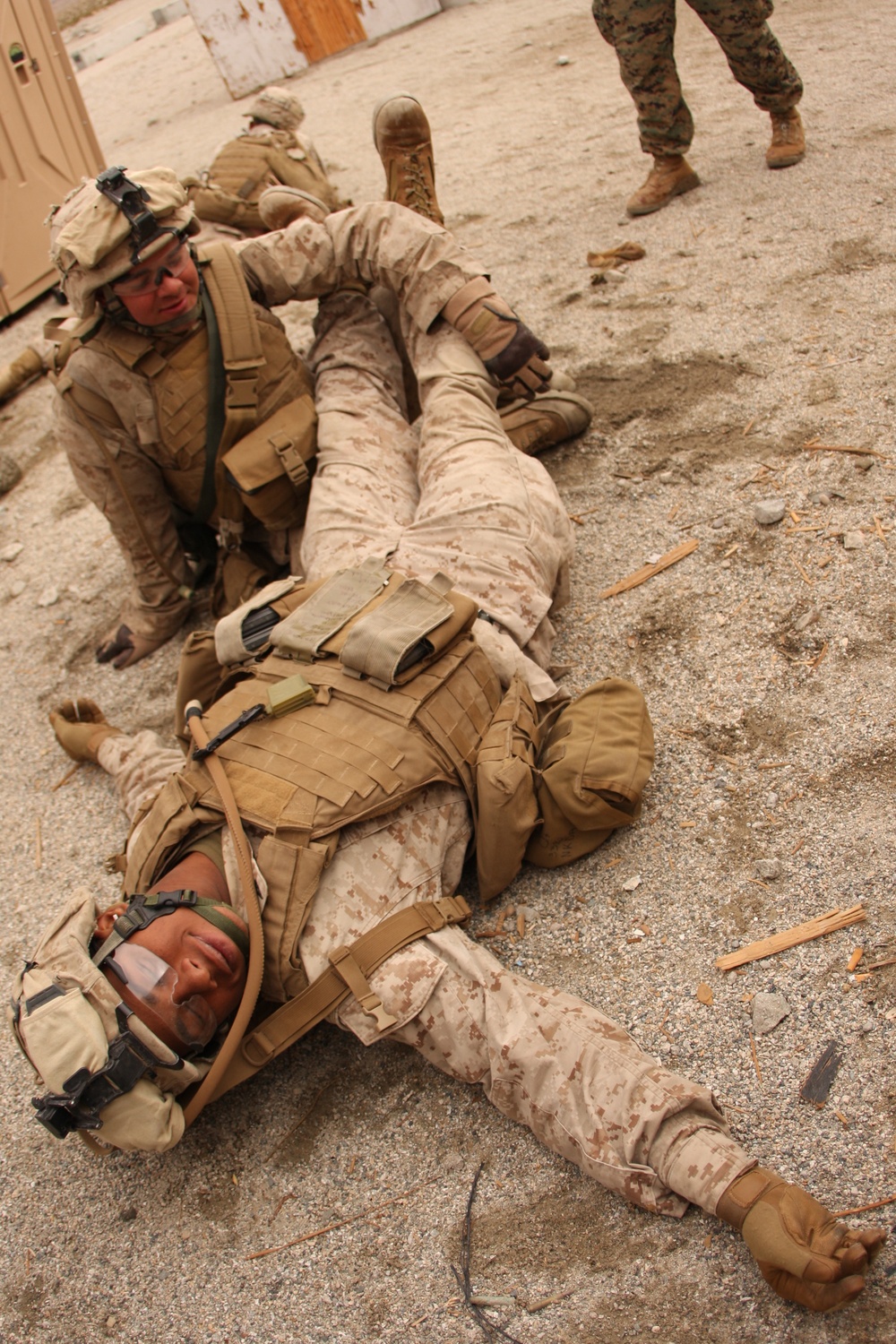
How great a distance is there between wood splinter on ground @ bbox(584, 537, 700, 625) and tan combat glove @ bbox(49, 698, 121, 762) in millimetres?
1691

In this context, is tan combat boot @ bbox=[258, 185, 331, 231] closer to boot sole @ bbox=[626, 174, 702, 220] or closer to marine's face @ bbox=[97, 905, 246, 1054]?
boot sole @ bbox=[626, 174, 702, 220]

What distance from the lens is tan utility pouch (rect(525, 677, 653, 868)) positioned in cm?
250

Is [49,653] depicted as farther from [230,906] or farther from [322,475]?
[230,906]

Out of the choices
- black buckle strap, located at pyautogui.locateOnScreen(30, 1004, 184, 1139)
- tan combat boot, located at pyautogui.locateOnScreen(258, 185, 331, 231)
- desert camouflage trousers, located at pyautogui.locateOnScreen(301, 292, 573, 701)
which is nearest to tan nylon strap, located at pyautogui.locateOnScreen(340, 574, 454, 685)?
desert camouflage trousers, located at pyautogui.locateOnScreen(301, 292, 573, 701)

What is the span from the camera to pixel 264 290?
150 inches

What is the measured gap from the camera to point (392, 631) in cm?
256

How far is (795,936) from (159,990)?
135 centimetres

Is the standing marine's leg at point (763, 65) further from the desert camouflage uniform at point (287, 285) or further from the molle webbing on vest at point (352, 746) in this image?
the molle webbing on vest at point (352, 746)

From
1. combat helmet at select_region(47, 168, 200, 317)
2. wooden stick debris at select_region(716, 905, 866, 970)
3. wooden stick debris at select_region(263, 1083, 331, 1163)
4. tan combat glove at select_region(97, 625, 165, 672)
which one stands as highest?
combat helmet at select_region(47, 168, 200, 317)

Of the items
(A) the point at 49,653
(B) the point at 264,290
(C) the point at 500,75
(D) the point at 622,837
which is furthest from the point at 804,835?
(C) the point at 500,75

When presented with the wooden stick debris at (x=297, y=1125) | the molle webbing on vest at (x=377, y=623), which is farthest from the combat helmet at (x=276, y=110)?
the wooden stick debris at (x=297, y=1125)

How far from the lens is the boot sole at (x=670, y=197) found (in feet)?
17.1

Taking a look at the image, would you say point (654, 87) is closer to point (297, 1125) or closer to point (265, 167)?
point (265, 167)

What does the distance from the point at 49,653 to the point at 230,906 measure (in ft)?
7.14
